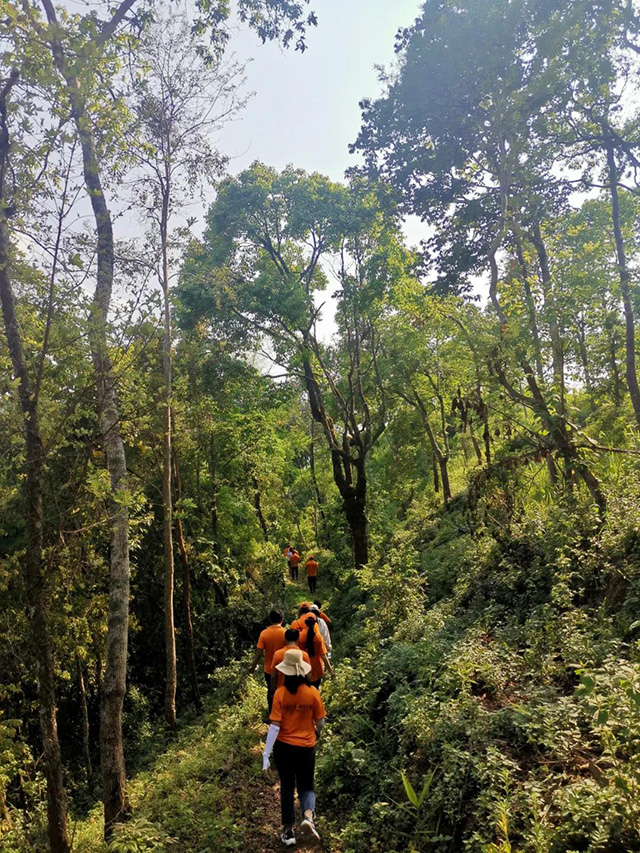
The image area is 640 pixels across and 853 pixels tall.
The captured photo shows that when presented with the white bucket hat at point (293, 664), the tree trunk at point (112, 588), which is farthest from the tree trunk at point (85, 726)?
the white bucket hat at point (293, 664)

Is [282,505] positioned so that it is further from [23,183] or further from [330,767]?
[23,183]

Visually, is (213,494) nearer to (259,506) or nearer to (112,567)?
(259,506)

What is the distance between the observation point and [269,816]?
6.89 meters

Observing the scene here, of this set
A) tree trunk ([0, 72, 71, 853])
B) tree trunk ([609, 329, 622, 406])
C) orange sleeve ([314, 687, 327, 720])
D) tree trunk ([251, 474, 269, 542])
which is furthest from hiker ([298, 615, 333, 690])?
tree trunk ([609, 329, 622, 406])

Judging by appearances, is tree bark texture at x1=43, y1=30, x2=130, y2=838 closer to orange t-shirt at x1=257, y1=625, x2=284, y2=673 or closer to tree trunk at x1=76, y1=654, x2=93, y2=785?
orange t-shirt at x1=257, y1=625, x2=284, y2=673

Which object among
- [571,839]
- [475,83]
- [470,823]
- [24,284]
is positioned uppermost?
[475,83]

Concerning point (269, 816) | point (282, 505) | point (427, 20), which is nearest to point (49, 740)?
point (269, 816)

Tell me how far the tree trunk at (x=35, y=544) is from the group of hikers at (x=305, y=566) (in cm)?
1509

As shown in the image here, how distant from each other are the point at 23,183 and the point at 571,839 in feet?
25.3

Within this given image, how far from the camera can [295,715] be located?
5.39m

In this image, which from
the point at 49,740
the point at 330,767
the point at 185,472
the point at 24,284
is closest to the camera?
the point at 49,740

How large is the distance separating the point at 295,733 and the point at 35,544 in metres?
3.26

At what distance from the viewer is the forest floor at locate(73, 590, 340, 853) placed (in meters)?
6.18

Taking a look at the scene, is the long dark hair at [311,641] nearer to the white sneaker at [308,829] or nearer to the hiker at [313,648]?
the hiker at [313,648]
